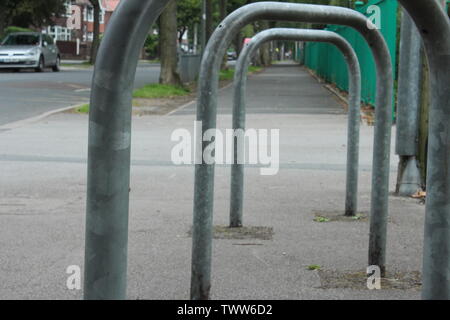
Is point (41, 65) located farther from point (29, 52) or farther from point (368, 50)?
point (368, 50)

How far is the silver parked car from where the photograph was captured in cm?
3528

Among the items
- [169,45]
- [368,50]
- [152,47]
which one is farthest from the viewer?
[152,47]

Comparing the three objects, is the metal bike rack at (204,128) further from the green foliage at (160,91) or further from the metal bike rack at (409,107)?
the green foliage at (160,91)

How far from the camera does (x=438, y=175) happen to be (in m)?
3.05

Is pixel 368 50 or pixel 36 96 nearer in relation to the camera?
pixel 368 50

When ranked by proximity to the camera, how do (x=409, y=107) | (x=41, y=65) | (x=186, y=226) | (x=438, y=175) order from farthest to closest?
(x=41, y=65), (x=409, y=107), (x=186, y=226), (x=438, y=175)

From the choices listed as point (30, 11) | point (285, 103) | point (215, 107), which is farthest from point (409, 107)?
point (30, 11)

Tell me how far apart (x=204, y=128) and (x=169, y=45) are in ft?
68.8

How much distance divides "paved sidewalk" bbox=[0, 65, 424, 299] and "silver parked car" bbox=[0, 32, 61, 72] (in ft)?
80.2

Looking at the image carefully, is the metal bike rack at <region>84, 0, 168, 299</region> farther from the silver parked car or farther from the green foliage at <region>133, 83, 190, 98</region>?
the silver parked car

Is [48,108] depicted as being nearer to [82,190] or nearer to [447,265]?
[82,190]

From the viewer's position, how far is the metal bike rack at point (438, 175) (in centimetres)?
300

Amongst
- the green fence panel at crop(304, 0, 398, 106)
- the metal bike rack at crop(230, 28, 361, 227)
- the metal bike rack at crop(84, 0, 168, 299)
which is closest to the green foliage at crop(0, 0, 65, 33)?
the green fence panel at crop(304, 0, 398, 106)
